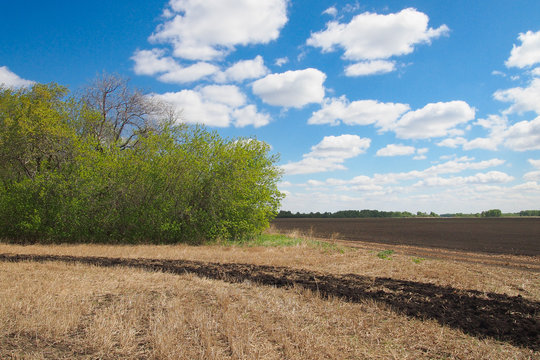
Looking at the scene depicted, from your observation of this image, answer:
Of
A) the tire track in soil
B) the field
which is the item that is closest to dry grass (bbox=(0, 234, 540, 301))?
the field

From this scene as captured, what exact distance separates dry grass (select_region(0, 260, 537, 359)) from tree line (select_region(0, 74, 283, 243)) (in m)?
12.4

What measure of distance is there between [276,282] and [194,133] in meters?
14.9

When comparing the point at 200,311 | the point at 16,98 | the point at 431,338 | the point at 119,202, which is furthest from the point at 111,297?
the point at 16,98

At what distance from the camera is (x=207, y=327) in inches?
236

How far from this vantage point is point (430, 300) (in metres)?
8.42

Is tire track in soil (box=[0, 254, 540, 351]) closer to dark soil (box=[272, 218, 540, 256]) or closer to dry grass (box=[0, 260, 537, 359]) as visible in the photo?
dry grass (box=[0, 260, 537, 359])

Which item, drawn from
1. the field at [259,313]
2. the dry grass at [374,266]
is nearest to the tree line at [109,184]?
the dry grass at [374,266]

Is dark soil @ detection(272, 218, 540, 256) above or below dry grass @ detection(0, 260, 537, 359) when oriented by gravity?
below

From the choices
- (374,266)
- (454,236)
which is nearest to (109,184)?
(374,266)

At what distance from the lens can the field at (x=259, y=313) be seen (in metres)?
5.40

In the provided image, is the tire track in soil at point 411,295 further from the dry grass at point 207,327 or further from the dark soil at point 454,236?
the dark soil at point 454,236

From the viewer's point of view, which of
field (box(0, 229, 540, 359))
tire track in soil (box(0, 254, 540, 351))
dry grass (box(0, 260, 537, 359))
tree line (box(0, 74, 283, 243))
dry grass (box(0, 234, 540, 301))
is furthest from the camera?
tree line (box(0, 74, 283, 243))

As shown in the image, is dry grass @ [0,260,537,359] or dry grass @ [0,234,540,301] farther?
dry grass @ [0,234,540,301]

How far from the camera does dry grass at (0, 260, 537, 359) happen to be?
528 centimetres
